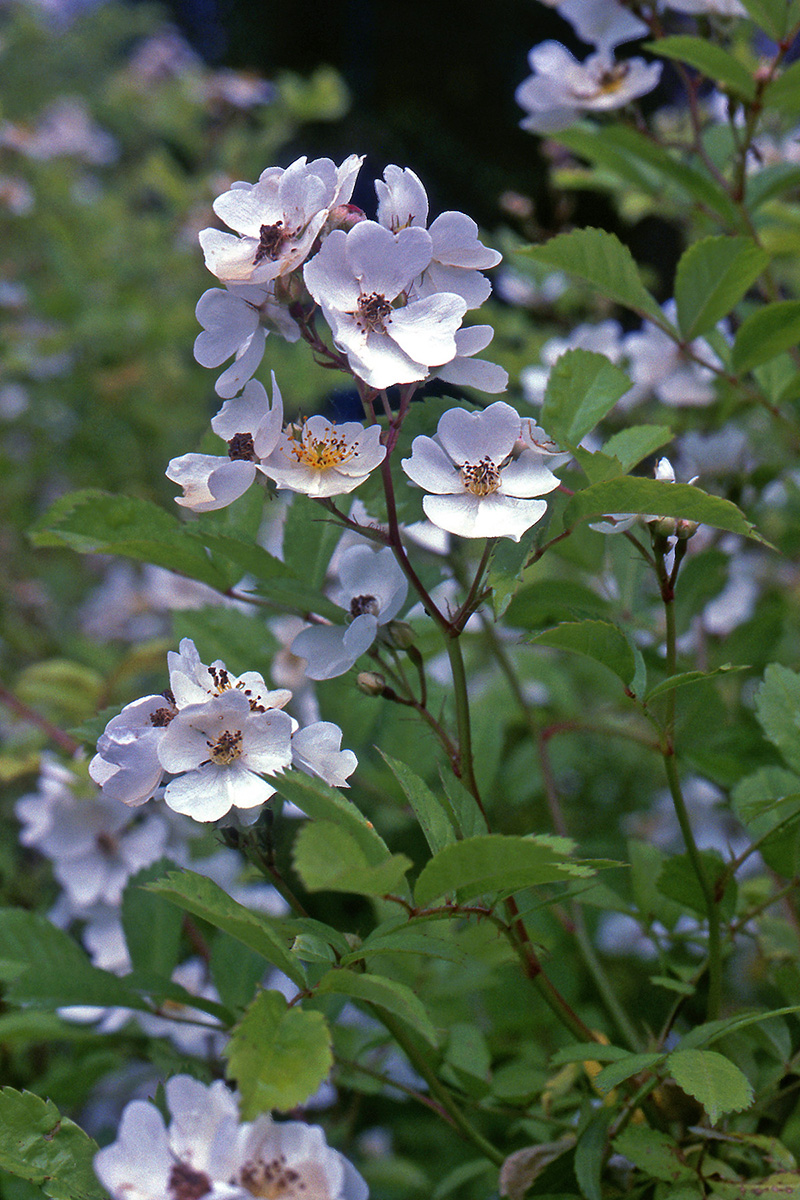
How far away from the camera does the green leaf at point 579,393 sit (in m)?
0.58

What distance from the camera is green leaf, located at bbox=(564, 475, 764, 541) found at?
47 centimetres

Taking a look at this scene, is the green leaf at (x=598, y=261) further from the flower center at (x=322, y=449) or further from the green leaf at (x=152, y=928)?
the green leaf at (x=152, y=928)

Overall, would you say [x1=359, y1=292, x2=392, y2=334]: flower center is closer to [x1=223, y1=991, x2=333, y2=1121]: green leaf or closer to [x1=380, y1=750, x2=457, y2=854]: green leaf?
[x1=380, y1=750, x2=457, y2=854]: green leaf

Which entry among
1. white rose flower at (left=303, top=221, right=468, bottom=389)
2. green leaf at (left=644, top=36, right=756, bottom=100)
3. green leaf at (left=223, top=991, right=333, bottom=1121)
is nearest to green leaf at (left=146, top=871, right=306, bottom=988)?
green leaf at (left=223, top=991, right=333, bottom=1121)

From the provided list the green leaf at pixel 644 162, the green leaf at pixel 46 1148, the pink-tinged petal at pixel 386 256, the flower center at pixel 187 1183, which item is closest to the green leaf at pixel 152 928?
the green leaf at pixel 46 1148

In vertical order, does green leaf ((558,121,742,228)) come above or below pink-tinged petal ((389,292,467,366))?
below

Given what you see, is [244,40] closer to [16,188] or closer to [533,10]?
[533,10]

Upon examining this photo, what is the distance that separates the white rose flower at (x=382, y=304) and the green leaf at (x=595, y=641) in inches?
5.6

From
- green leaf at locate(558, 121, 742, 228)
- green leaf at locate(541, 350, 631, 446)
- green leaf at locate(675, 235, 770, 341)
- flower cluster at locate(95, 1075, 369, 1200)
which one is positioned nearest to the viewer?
flower cluster at locate(95, 1075, 369, 1200)

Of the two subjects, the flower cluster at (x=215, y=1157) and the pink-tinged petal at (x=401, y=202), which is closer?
the flower cluster at (x=215, y=1157)

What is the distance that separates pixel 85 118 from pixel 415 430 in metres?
2.99

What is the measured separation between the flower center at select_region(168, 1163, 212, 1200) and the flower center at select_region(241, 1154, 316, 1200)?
0.06ft

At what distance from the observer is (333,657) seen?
1.86 feet

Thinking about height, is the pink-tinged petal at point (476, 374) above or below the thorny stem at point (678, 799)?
above
